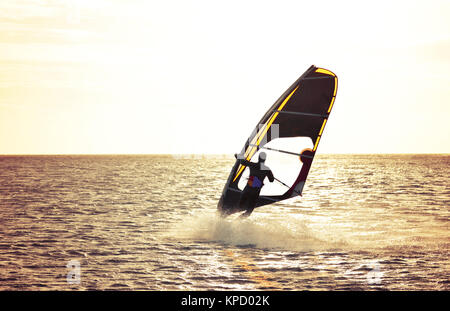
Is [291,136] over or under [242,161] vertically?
over

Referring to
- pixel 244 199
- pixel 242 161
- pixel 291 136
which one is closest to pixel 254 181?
pixel 244 199

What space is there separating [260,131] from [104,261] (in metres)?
4.67

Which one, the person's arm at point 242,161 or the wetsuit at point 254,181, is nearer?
the person's arm at point 242,161

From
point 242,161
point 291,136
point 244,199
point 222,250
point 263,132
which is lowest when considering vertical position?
point 222,250

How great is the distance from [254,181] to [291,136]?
151 centimetres

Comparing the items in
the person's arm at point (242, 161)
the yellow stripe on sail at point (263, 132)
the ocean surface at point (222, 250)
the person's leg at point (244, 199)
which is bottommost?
the ocean surface at point (222, 250)

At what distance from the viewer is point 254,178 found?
35.7 ft

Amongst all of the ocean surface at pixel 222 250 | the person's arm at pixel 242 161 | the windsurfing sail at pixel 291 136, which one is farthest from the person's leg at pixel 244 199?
the ocean surface at pixel 222 250

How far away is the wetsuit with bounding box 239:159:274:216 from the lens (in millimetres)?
10750

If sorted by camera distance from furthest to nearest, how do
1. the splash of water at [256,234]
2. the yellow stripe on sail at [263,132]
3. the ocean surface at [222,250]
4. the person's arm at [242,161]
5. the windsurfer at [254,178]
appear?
the splash of water at [256,234], the yellow stripe on sail at [263,132], the windsurfer at [254,178], the person's arm at [242,161], the ocean surface at [222,250]

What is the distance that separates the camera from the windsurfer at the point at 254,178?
35.2ft

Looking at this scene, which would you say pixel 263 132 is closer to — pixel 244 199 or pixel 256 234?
pixel 244 199

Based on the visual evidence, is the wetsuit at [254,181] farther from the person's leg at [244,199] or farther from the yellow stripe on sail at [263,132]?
the yellow stripe on sail at [263,132]

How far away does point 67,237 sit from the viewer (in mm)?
12703
